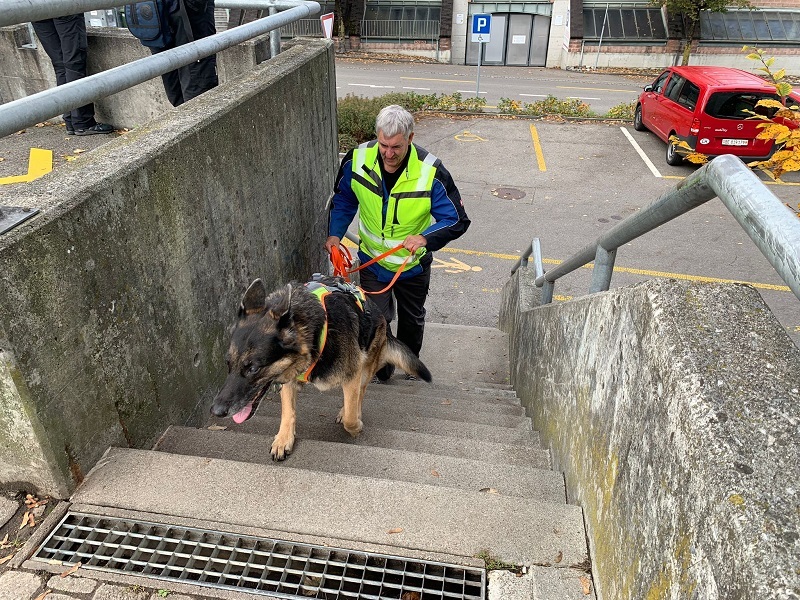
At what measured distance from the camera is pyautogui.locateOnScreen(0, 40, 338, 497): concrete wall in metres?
2.11

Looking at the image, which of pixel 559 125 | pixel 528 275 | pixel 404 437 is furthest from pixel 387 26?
pixel 404 437

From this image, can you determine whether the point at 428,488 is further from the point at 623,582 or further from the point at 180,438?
the point at 180,438

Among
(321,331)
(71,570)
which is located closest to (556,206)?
(321,331)

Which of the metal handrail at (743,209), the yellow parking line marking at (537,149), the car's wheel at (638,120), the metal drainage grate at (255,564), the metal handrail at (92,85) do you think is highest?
the metal handrail at (92,85)

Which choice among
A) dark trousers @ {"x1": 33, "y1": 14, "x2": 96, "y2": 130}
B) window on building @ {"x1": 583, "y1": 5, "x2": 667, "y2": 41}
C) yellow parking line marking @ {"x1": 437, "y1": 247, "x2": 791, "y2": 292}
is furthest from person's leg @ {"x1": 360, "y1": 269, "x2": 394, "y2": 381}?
window on building @ {"x1": 583, "y1": 5, "x2": 667, "y2": 41}

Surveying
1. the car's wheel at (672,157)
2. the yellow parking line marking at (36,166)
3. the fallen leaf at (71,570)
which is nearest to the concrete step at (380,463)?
the fallen leaf at (71,570)

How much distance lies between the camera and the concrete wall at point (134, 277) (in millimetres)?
2107

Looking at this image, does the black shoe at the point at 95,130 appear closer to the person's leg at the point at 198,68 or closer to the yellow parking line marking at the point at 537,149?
the person's leg at the point at 198,68

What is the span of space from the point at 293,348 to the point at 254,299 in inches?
12.3

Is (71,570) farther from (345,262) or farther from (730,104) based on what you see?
(730,104)

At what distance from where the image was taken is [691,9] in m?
25.2

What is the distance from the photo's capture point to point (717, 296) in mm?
1783

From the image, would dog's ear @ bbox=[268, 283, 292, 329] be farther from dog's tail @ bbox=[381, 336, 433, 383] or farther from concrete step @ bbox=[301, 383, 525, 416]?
concrete step @ bbox=[301, 383, 525, 416]

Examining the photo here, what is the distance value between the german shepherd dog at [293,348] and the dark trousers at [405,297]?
3.62 feet
